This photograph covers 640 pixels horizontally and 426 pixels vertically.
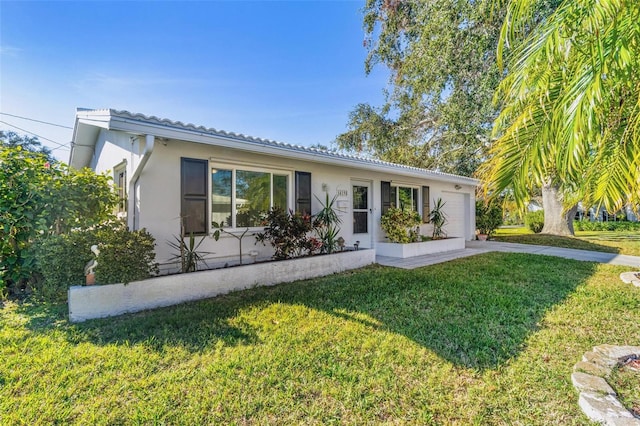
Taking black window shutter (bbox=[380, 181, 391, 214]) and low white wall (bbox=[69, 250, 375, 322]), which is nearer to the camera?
low white wall (bbox=[69, 250, 375, 322])

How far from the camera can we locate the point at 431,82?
12.2 meters

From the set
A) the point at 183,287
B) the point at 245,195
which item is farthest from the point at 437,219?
the point at 183,287

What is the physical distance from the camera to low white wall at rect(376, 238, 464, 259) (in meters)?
9.77

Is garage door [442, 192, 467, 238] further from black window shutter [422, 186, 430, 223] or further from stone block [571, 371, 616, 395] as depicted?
stone block [571, 371, 616, 395]

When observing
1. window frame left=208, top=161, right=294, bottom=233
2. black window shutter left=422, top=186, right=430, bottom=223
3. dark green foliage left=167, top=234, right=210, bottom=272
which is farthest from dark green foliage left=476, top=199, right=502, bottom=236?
dark green foliage left=167, top=234, right=210, bottom=272

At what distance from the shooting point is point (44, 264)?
4.79 metres

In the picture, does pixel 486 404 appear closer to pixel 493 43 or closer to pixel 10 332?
pixel 10 332

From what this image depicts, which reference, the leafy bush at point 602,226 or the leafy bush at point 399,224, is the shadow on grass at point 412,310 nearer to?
the leafy bush at point 399,224

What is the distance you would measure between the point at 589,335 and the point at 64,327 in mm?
7276

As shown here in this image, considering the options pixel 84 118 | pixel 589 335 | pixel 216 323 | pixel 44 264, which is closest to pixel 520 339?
pixel 589 335

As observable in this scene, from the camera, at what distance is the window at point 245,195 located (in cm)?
695

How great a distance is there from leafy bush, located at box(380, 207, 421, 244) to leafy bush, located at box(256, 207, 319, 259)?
396 centimetres

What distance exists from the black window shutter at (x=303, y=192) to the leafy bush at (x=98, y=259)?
4.09 metres

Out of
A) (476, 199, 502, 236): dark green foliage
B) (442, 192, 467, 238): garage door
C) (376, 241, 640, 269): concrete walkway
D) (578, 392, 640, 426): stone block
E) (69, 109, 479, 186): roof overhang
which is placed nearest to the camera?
(578, 392, 640, 426): stone block
